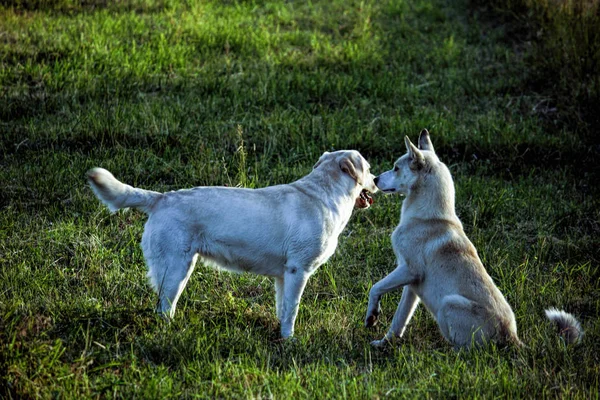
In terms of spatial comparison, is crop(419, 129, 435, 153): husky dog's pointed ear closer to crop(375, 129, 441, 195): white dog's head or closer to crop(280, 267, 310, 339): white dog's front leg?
crop(375, 129, 441, 195): white dog's head

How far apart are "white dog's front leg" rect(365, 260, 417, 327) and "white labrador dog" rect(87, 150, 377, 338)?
50 centimetres

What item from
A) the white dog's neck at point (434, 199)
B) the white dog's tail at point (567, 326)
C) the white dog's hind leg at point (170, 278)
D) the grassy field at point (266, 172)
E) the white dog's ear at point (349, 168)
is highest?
the white dog's ear at point (349, 168)

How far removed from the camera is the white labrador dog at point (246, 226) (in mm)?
5180

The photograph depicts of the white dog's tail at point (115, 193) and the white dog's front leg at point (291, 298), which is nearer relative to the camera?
the white dog's tail at point (115, 193)

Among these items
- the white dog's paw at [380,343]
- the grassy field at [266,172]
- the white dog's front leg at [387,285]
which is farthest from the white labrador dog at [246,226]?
the white dog's paw at [380,343]

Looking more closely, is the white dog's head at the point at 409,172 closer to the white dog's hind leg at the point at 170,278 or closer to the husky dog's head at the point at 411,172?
the husky dog's head at the point at 411,172

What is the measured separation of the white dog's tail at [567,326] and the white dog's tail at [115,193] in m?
3.14

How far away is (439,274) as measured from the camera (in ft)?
17.6

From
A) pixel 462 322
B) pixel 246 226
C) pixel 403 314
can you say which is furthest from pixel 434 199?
pixel 246 226

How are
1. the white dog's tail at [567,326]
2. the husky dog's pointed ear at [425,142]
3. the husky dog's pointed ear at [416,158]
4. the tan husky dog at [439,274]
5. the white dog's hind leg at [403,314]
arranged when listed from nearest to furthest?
the tan husky dog at [439,274] < the white dog's tail at [567,326] < the white dog's hind leg at [403,314] < the husky dog's pointed ear at [416,158] < the husky dog's pointed ear at [425,142]

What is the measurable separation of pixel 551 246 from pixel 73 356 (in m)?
5.18

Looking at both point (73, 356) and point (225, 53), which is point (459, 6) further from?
point (73, 356)

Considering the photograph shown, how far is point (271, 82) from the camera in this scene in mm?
11086

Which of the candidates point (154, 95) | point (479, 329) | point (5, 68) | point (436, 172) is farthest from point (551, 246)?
point (5, 68)
